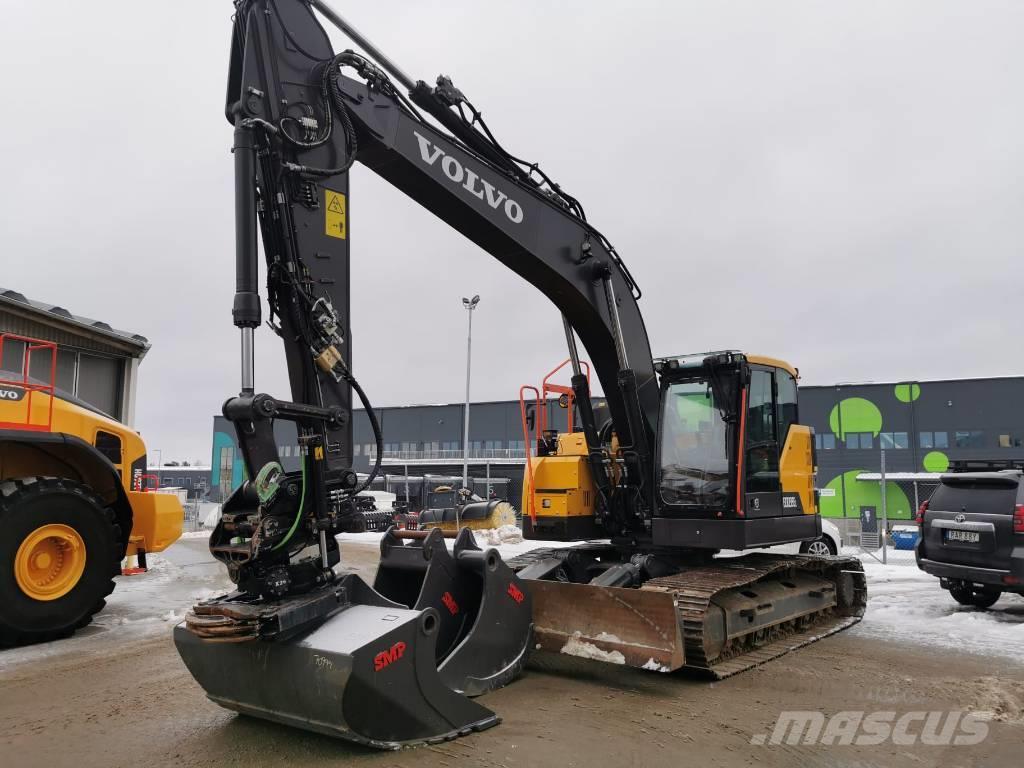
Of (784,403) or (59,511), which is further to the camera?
(59,511)

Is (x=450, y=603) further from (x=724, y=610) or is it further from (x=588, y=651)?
(x=724, y=610)

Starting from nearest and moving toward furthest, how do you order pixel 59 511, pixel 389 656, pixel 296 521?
pixel 389 656 < pixel 296 521 < pixel 59 511

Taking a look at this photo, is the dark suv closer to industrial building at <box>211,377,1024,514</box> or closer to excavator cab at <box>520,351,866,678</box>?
excavator cab at <box>520,351,866,678</box>

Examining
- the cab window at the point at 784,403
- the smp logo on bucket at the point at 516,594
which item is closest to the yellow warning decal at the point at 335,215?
the smp logo on bucket at the point at 516,594

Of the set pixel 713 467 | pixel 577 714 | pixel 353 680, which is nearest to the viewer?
pixel 353 680

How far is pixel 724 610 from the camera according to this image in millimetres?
6332

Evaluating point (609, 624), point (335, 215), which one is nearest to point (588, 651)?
point (609, 624)

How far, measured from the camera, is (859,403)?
35.8 m

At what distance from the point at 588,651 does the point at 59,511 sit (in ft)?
18.4

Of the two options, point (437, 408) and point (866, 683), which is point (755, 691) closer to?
point (866, 683)

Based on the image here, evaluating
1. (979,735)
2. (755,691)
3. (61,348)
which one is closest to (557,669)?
(755,691)

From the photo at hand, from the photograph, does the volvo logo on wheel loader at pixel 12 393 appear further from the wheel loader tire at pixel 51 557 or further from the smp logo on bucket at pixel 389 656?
the smp logo on bucket at pixel 389 656

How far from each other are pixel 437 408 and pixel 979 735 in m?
43.7

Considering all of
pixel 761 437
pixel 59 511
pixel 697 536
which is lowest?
pixel 697 536
